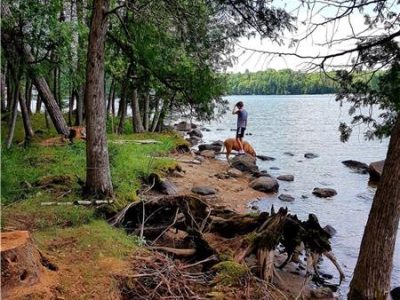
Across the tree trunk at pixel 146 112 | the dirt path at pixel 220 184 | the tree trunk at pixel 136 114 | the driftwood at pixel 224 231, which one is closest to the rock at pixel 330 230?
the dirt path at pixel 220 184

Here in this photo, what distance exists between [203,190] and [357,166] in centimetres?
1218

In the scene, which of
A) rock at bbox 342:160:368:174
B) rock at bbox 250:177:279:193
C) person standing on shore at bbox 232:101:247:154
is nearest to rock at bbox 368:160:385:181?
rock at bbox 342:160:368:174

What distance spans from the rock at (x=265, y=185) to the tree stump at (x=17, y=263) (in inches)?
485

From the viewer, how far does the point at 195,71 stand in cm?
911

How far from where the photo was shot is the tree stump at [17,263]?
3.98 metres

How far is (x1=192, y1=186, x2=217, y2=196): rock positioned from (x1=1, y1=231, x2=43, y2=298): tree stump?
380 inches

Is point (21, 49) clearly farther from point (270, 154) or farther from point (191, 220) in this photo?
point (270, 154)

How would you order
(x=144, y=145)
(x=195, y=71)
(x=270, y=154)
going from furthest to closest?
(x=270, y=154)
(x=144, y=145)
(x=195, y=71)

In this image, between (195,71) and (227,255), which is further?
(195,71)

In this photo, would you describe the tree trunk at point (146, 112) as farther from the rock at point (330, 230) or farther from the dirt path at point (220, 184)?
the rock at point (330, 230)

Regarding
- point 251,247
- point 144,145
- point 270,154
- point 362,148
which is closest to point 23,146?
point 144,145

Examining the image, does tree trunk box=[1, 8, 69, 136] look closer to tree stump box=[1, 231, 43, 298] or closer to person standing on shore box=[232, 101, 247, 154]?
person standing on shore box=[232, 101, 247, 154]

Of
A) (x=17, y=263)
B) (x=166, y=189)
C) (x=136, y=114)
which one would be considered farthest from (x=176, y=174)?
(x=17, y=263)

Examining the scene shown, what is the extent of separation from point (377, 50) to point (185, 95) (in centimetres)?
388
